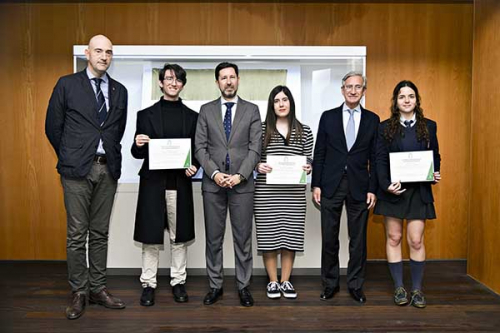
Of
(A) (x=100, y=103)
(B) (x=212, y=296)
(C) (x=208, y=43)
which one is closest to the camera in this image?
(A) (x=100, y=103)

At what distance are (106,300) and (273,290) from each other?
1.29m

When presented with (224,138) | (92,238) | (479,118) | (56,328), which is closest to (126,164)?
(92,238)

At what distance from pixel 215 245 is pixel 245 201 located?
0.42 metres

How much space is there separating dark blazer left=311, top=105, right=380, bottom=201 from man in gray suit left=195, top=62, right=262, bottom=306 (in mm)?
550

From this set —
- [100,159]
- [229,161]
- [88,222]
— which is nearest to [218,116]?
[229,161]

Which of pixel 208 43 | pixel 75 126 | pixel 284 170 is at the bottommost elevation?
pixel 284 170

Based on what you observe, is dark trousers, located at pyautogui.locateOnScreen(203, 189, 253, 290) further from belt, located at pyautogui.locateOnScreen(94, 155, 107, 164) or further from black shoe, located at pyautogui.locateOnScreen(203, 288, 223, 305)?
belt, located at pyautogui.locateOnScreen(94, 155, 107, 164)

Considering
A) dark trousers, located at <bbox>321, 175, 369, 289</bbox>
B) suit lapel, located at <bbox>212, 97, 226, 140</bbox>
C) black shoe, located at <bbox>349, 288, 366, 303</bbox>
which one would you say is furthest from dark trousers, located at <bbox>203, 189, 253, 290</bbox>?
black shoe, located at <bbox>349, 288, 366, 303</bbox>

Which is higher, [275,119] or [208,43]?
[208,43]

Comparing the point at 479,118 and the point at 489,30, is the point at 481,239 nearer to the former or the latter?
the point at 479,118

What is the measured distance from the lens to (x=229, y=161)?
11.6ft

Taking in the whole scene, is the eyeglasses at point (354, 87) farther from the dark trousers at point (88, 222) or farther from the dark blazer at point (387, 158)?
the dark trousers at point (88, 222)

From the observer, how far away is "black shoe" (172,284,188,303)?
3.66 metres

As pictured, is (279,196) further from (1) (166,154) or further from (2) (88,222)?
(2) (88,222)
